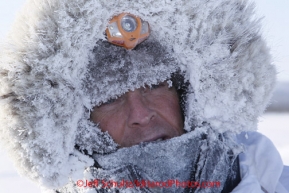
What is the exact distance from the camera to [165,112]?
146 centimetres

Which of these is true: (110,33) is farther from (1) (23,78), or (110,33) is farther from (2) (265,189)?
(2) (265,189)

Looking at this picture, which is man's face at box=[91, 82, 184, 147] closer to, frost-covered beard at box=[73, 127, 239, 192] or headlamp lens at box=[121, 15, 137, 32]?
frost-covered beard at box=[73, 127, 239, 192]

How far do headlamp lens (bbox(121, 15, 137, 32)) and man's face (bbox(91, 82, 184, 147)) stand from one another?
219 mm

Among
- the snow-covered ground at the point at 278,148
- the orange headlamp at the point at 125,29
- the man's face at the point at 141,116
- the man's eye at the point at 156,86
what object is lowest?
the snow-covered ground at the point at 278,148

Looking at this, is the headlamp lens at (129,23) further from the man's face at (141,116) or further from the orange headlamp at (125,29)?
A: the man's face at (141,116)

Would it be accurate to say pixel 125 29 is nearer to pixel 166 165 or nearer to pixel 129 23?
pixel 129 23

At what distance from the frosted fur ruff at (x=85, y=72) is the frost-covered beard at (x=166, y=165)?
0.05 metres

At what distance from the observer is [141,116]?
1.41m

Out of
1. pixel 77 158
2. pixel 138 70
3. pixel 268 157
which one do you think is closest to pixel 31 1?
pixel 138 70

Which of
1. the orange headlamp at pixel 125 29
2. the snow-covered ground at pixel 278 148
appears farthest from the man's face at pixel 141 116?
the snow-covered ground at pixel 278 148

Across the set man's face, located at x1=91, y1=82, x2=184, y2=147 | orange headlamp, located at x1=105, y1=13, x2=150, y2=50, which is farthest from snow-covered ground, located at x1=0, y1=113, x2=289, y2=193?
orange headlamp, located at x1=105, y1=13, x2=150, y2=50

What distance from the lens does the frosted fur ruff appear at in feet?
3.92

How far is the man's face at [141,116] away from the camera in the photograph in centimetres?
141

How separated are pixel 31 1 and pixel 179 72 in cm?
48
